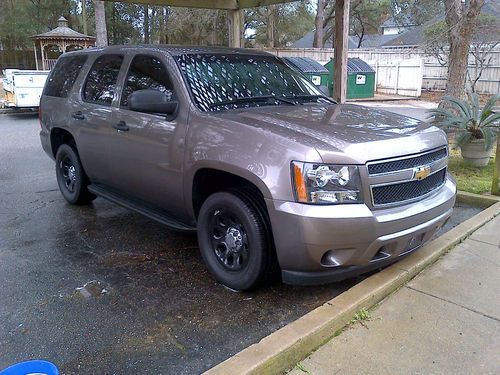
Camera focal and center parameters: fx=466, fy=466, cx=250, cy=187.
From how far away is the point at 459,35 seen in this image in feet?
33.0

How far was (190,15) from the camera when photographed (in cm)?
2981

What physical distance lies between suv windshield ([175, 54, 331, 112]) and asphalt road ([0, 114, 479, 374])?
1519 millimetres

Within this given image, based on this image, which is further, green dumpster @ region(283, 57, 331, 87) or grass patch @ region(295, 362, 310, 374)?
green dumpster @ region(283, 57, 331, 87)

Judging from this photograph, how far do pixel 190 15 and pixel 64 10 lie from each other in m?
13.8

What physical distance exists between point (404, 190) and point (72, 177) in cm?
424

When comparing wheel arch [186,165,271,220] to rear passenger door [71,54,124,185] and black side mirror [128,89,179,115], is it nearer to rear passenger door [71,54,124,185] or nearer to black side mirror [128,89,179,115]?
black side mirror [128,89,179,115]

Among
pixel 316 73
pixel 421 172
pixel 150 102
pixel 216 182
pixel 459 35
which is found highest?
pixel 459 35

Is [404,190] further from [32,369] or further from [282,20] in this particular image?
[282,20]

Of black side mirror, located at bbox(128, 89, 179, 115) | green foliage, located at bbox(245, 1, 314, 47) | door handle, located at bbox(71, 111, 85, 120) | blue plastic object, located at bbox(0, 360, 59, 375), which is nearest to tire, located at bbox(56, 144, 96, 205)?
door handle, located at bbox(71, 111, 85, 120)

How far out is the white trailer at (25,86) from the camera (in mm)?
15375

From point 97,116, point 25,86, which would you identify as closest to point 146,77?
point 97,116

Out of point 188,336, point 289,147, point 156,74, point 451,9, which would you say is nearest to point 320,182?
point 289,147

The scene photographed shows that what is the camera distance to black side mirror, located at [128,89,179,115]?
3836mm

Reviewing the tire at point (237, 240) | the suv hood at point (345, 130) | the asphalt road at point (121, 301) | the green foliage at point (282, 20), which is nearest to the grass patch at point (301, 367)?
the asphalt road at point (121, 301)
